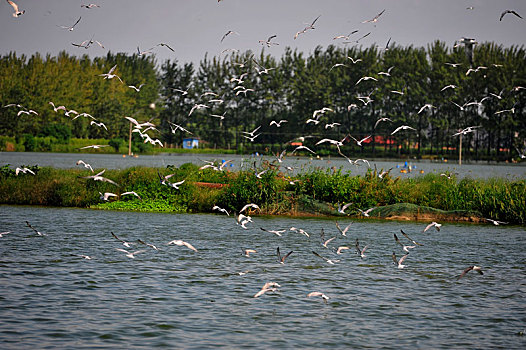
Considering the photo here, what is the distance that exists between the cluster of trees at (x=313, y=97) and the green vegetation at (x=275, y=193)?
289 feet

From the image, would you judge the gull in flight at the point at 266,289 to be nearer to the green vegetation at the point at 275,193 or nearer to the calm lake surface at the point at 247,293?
the calm lake surface at the point at 247,293

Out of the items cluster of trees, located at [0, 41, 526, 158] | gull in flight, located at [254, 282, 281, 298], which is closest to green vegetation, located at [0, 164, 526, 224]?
gull in flight, located at [254, 282, 281, 298]

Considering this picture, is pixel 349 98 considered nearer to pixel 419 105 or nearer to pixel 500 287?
pixel 419 105

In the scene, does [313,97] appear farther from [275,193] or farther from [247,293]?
[247,293]

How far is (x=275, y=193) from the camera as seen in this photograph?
2789 centimetres

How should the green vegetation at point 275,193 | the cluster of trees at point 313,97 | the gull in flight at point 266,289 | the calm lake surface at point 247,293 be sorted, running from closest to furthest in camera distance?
1. the calm lake surface at point 247,293
2. the gull in flight at point 266,289
3. the green vegetation at point 275,193
4. the cluster of trees at point 313,97

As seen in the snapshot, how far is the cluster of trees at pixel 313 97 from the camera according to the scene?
124125 millimetres

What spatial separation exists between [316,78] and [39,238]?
127 m

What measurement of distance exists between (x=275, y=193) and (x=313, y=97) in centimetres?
11678

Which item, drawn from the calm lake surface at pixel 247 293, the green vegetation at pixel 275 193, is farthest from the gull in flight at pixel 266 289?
the green vegetation at pixel 275 193

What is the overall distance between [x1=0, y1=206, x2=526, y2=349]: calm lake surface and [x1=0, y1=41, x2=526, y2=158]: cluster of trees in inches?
3864

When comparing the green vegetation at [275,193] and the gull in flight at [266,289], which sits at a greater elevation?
the green vegetation at [275,193]

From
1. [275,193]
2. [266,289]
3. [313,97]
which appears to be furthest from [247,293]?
[313,97]

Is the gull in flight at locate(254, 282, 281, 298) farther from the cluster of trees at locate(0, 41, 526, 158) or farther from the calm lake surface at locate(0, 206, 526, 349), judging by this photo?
the cluster of trees at locate(0, 41, 526, 158)
